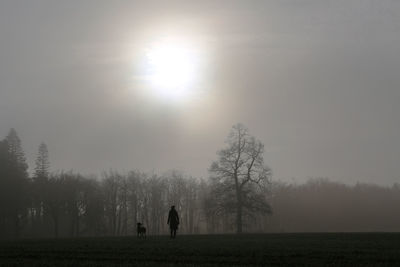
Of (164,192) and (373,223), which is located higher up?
(164,192)

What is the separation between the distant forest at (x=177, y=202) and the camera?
7406 centimetres

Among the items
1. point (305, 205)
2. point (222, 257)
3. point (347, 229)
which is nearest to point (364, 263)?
point (222, 257)

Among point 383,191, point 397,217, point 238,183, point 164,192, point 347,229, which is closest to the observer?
point 238,183

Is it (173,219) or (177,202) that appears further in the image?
(177,202)

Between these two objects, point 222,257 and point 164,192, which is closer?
point 222,257

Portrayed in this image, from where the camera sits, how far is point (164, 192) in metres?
155

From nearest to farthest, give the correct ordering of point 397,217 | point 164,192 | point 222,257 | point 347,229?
point 222,257, point 347,229, point 397,217, point 164,192

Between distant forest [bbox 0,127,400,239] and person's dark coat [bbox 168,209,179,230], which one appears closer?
person's dark coat [bbox 168,209,179,230]

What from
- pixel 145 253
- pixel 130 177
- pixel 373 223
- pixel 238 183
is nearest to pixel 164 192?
pixel 130 177

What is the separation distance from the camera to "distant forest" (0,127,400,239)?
74.1m

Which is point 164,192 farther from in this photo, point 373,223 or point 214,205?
point 214,205

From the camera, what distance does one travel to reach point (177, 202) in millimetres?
152625

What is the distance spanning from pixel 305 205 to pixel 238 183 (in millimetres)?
96612

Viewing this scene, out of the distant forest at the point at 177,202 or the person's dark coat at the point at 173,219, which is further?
the distant forest at the point at 177,202
